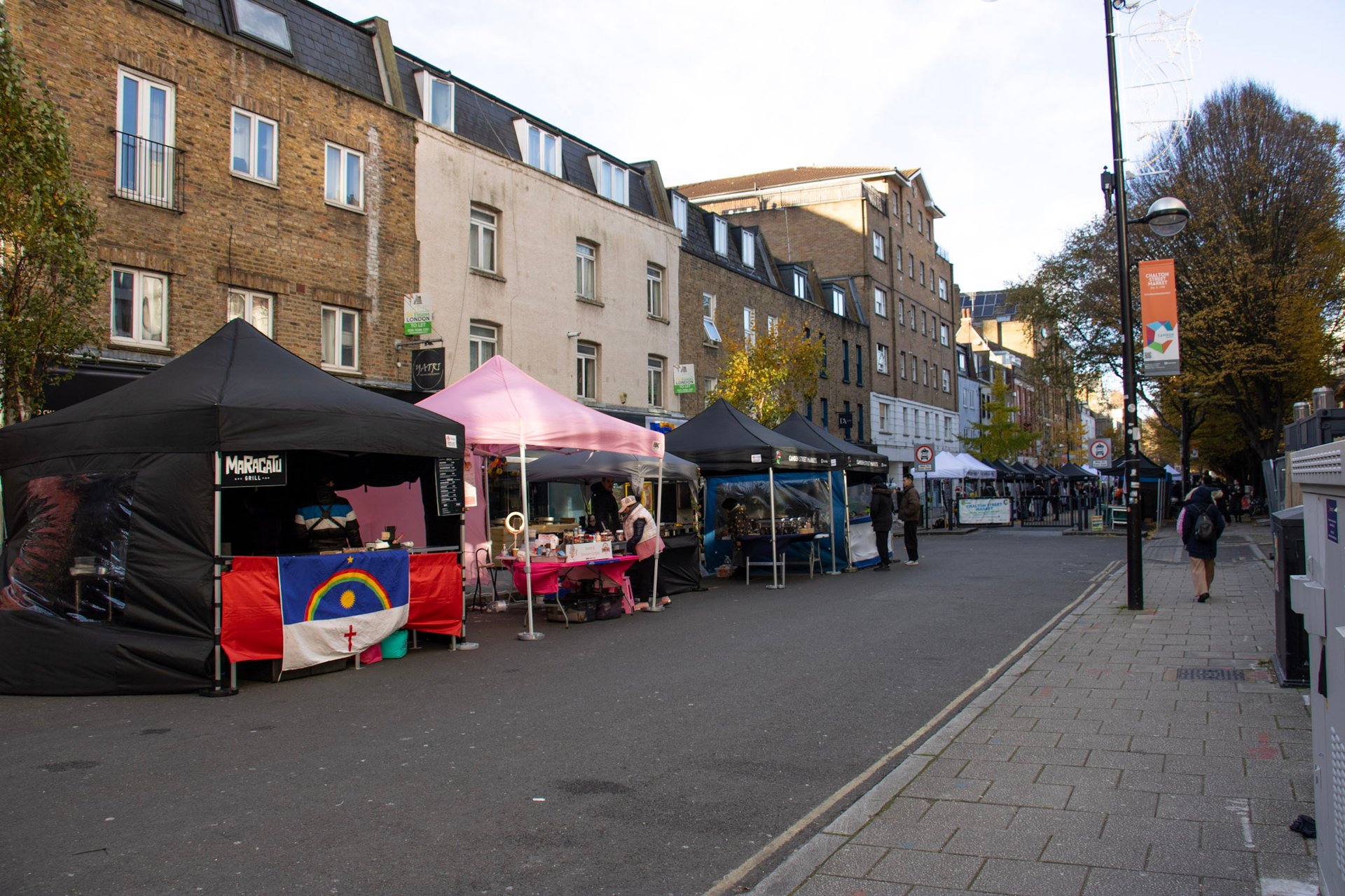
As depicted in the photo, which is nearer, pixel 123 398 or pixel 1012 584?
pixel 123 398

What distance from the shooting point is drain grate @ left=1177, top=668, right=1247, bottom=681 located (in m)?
8.09

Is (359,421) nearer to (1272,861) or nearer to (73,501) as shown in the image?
(73,501)

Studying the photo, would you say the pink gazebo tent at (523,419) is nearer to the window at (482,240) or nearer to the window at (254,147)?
the window at (254,147)

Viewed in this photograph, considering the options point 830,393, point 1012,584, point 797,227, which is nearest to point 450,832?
point 1012,584

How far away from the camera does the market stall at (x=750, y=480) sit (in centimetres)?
1695

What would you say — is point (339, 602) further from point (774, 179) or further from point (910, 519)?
point (774, 179)

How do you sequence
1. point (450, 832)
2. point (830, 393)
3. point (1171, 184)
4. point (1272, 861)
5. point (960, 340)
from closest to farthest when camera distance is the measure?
point (1272, 861)
point (450, 832)
point (1171, 184)
point (830, 393)
point (960, 340)

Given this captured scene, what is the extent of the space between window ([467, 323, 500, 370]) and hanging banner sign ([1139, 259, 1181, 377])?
13.8 meters

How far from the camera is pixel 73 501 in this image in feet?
28.1

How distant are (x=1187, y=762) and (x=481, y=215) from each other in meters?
20.3

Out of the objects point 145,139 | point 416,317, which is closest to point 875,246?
point 416,317

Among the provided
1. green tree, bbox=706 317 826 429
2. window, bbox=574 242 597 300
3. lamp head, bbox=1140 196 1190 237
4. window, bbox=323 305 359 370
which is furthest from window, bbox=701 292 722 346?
lamp head, bbox=1140 196 1190 237

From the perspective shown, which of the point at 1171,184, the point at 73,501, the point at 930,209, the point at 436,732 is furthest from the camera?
the point at 930,209

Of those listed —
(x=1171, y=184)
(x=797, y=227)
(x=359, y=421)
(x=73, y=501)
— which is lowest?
(x=73, y=501)
